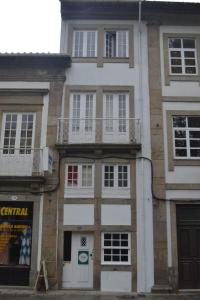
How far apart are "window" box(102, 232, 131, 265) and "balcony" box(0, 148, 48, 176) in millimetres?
3445

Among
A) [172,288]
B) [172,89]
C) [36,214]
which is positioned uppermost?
[172,89]

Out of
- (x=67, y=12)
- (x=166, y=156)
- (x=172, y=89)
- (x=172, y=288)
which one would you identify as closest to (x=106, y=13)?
(x=67, y=12)

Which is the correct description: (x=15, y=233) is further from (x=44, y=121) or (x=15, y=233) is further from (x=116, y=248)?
(x=44, y=121)

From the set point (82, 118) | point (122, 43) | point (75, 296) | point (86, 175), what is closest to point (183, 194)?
point (86, 175)

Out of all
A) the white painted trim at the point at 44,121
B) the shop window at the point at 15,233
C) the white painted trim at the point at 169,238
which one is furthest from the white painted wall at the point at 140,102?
the shop window at the point at 15,233

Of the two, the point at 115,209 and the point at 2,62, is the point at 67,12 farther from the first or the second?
the point at 115,209

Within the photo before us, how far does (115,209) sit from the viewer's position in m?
12.6

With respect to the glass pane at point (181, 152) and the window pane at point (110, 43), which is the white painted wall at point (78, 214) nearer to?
the glass pane at point (181, 152)

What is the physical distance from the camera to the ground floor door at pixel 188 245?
1215cm

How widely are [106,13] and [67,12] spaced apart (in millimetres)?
1656

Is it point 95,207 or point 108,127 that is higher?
point 108,127

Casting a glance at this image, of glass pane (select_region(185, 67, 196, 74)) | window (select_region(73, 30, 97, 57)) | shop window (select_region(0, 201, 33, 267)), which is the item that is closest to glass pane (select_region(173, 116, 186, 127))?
glass pane (select_region(185, 67, 196, 74))

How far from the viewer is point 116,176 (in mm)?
13008

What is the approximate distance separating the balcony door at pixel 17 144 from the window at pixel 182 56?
6160mm
